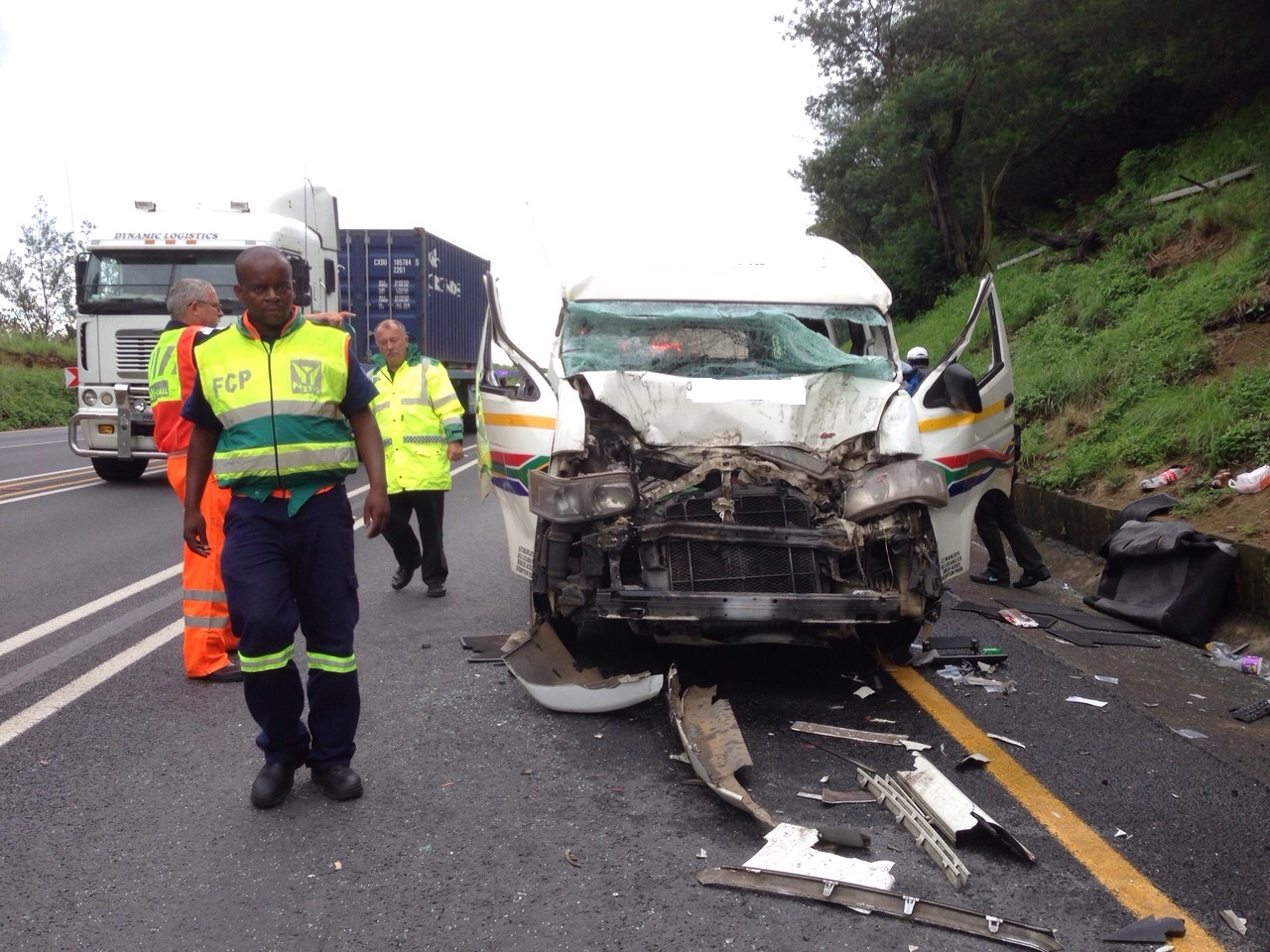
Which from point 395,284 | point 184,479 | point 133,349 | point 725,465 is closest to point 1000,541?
point 725,465

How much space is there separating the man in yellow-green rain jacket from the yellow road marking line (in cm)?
353

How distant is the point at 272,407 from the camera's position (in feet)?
13.1

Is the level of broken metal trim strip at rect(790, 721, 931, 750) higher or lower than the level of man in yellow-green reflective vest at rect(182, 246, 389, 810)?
lower

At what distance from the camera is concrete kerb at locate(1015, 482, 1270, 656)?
6539 millimetres

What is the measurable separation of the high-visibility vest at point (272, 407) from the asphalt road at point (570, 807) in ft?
3.74

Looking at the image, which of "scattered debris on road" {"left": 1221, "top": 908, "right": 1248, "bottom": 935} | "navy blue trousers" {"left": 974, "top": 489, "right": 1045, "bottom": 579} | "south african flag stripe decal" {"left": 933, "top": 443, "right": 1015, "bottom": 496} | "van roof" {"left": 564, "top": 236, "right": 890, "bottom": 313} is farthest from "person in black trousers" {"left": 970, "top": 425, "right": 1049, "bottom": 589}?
"scattered debris on road" {"left": 1221, "top": 908, "right": 1248, "bottom": 935}

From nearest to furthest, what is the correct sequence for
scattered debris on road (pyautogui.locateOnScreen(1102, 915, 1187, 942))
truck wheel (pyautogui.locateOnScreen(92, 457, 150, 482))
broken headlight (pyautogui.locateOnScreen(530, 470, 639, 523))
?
1. scattered debris on road (pyautogui.locateOnScreen(1102, 915, 1187, 942))
2. broken headlight (pyautogui.locateOnScreen(530, 470, 639, 523))
3. truck wheel (pyautogui.locateOnScreen(92, 457, 150, 482))

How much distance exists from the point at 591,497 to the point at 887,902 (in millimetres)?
2168

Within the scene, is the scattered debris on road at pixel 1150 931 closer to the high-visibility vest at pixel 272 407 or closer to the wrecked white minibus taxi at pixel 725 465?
the wrecked white minibus taxi at pixel 725 465

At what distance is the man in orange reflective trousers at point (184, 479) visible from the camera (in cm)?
556

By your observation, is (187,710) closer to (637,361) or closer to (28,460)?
(637,361)

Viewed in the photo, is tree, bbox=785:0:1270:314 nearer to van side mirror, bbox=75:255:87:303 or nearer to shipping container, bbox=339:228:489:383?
shipping container, bbox=339:228:489:383

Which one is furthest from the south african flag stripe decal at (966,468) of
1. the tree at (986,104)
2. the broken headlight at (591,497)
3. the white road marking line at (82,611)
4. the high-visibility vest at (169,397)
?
the tree at (986,104)

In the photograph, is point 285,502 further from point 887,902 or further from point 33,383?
point 33,383
